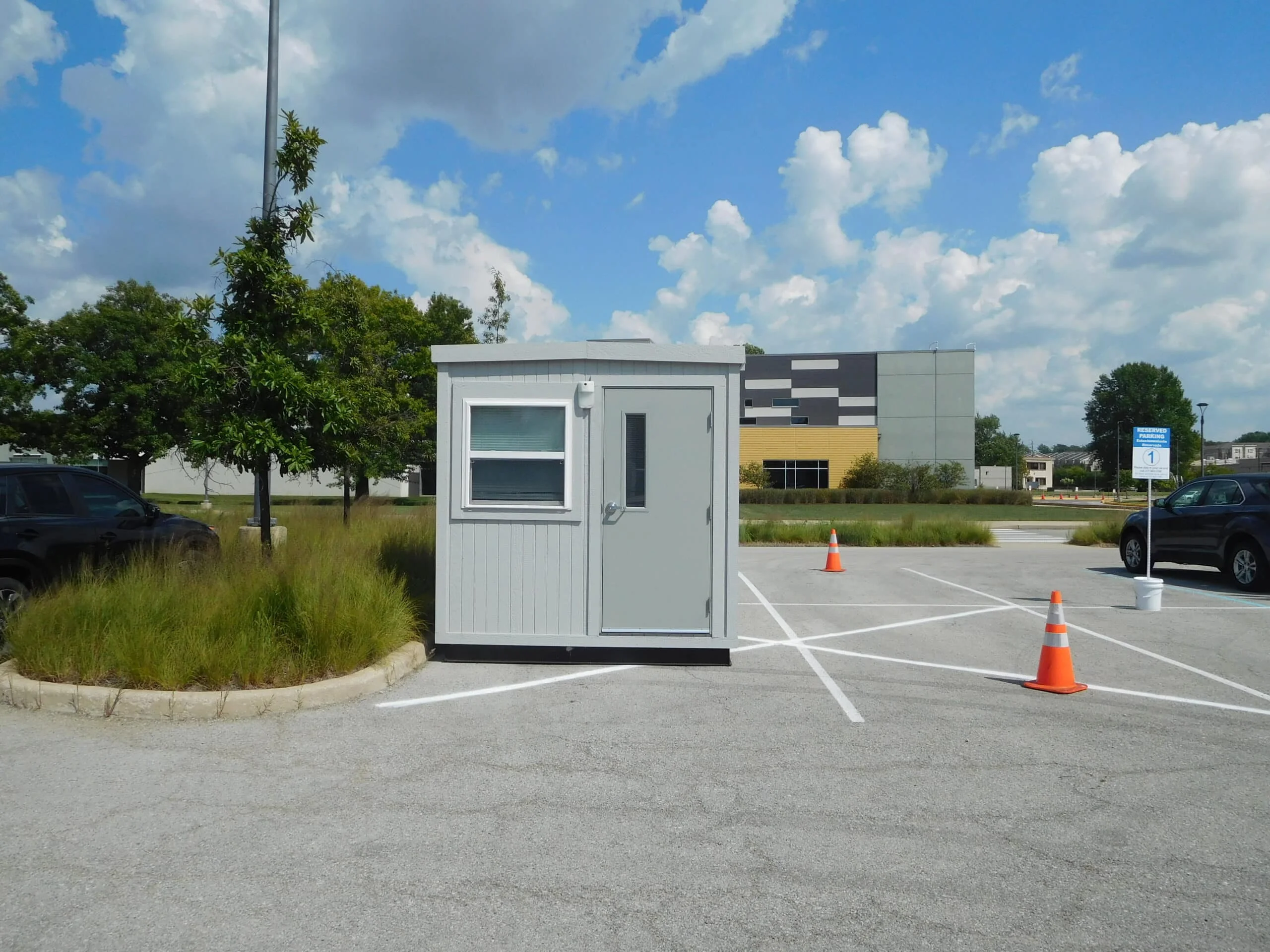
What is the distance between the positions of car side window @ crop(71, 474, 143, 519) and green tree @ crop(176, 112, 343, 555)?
0.87 m

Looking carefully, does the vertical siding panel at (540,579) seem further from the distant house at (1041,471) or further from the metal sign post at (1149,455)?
the distant house at (1041,471)

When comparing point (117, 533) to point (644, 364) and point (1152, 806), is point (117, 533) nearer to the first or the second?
point (644, 364)

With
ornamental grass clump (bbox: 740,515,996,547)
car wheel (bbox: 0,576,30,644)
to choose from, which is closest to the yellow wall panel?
ornamental grass clump (bbox: 740,515,996,547)

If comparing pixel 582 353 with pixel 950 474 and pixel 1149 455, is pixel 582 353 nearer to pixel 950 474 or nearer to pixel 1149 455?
pixel 1149 455

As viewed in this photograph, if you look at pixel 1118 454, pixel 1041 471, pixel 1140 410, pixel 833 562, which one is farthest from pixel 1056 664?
pixel 1041 471

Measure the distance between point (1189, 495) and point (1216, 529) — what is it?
41.8 inches

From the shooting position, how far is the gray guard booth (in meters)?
8.59

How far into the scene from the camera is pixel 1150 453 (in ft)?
45.8

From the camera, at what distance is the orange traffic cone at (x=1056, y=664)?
770cm

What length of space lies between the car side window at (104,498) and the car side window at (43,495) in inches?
6.7

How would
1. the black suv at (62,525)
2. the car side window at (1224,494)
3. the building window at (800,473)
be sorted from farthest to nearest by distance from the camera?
the building window at (800,473) → the car side window at (1224,494) → the black suv at (62,525)

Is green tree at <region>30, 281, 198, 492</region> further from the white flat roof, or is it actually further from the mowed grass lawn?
the white flat roof

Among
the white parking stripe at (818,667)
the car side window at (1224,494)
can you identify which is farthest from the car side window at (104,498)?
the car side window at (1224,494)

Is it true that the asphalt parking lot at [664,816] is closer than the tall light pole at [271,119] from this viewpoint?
Yes
